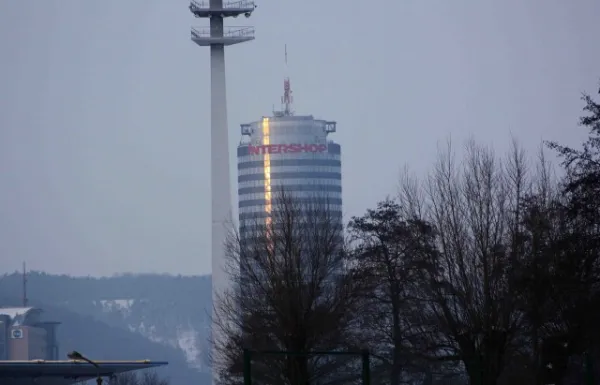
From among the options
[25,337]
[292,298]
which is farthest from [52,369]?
[25,337]

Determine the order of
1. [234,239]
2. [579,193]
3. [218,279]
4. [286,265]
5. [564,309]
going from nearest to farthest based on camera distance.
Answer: [579,193], [564,309], [286,265], [234,239], [218,279]

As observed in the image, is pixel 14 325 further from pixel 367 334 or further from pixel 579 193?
pixel 579 193

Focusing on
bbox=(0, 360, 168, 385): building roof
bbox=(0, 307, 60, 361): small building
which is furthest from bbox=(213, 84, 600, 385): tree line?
bbox=(0, 307, 60, 361): small building

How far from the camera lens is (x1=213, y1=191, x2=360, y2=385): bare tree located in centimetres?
4169

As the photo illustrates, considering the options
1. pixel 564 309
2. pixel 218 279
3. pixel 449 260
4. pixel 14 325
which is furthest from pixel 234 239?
pixel 14 325

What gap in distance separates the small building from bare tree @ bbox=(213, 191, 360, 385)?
428 ft

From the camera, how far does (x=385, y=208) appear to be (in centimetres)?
5903

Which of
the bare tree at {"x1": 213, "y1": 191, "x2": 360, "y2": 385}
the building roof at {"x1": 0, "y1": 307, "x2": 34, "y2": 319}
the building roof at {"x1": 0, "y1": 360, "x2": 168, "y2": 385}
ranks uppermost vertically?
the building roof at {"x1": 0, "y1": 307, "x2": 34, "y2": 319}

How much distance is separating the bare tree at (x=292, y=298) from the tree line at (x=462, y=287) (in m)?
0.07

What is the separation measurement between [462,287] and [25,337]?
476 ft

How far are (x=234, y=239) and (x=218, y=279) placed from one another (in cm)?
8624

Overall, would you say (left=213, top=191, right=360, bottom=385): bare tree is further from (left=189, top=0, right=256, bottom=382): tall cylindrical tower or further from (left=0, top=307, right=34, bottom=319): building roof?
(left=0, top=307, right=34, bottom=319): building roof

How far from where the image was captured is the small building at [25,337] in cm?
17612

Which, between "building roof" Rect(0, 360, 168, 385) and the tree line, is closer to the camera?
the tree line
